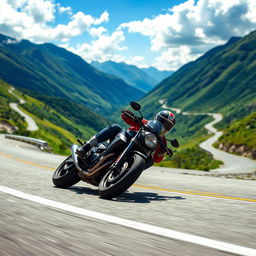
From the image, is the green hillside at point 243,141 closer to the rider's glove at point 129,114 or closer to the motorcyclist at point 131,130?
the motorcyclist at point 131,130

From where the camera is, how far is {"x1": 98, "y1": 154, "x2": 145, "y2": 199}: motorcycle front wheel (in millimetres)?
5348

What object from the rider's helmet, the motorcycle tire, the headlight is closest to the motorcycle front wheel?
the headlight

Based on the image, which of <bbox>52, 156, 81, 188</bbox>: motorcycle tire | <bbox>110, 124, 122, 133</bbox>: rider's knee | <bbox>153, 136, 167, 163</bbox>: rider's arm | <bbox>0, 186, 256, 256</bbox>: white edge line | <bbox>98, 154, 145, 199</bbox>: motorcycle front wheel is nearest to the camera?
<bbox>0, 186, 256, 256</bbox>: white edge line

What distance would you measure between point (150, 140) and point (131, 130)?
0.69 meters

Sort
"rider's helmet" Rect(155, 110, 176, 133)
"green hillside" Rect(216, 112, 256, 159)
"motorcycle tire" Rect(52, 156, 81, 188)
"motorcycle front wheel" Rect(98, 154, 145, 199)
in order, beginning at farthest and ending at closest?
"green hillside" Rect(216, 112, 256, 159)
"motorcycle tire" Rect(52, 156, 81, 188)
"rider's helmet" Rect(155, 110, 176, 133)
"motorcycle front wheel" Rect(98, 154, 145, 199)

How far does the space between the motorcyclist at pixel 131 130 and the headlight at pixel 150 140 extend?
47cm

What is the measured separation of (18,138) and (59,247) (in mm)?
34644

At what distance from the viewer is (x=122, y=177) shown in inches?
213

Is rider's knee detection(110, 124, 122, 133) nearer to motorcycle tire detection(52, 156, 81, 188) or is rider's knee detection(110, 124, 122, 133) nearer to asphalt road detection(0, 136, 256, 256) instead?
motorcycle tire detection(52, 156, 81, 188)

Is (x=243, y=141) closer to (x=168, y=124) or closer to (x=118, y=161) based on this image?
(x=168, y=124)

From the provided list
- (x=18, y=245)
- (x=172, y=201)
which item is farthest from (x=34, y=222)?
(x=172, y=201)

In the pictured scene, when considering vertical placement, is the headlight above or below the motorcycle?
above

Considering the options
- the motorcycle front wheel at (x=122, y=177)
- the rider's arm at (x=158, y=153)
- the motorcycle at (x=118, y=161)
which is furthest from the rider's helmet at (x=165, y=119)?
the motorcycle front wheel at (x=122, y=177)

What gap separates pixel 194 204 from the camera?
5297 mm
